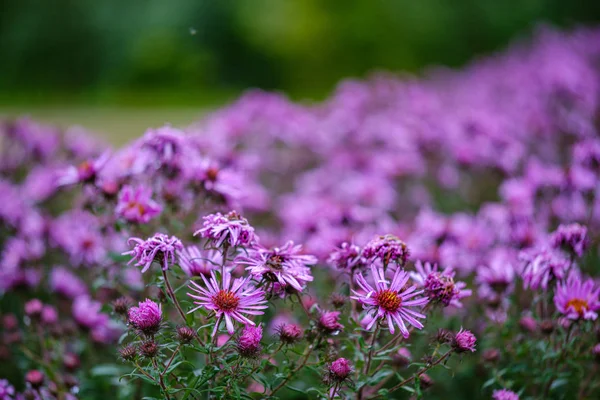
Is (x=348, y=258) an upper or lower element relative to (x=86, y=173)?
lower

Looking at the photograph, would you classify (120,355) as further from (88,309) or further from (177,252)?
(88,309)

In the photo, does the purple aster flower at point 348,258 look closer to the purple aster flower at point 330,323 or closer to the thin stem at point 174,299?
the purple aster flower at point 330,323

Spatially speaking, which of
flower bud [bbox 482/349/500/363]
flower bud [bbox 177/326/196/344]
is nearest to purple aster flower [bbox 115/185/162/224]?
flower bud [bbox 177/326/196/344]

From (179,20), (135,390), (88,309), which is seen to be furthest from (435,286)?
(179,20)

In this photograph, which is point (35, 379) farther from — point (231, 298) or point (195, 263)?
point (231, 298)

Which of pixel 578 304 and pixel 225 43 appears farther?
pixel 225 43

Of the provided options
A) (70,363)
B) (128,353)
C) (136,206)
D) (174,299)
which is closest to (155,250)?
(174,299)
